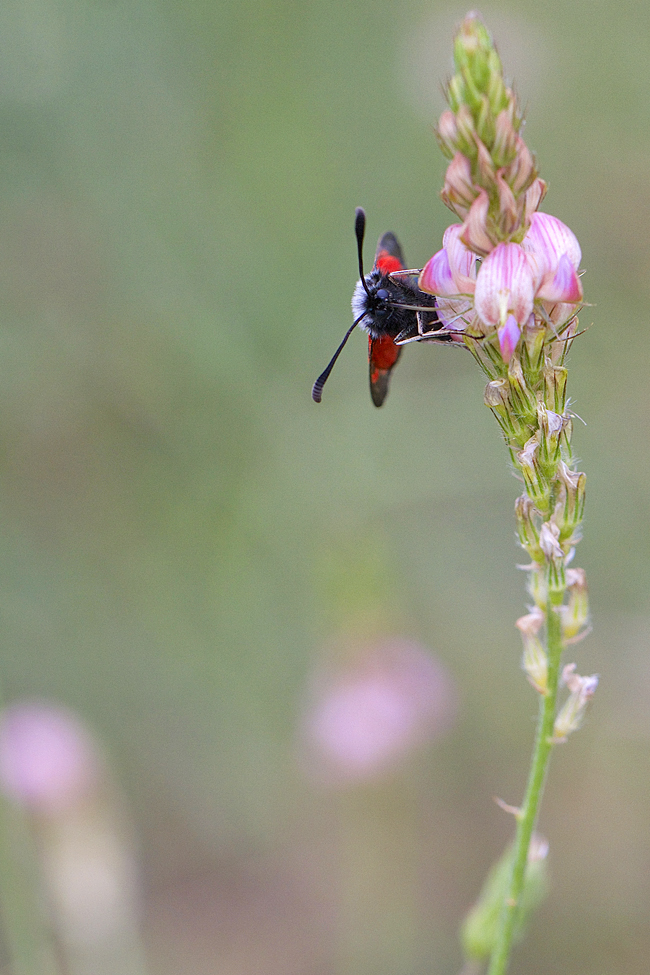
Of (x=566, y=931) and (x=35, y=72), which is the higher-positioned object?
(x=35, y=72)

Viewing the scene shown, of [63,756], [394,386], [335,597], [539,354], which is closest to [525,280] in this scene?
[539,354]

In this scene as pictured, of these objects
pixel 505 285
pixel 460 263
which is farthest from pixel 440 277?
pixel 505 285

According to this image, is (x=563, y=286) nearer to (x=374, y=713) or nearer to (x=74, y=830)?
(x=374, y=713)

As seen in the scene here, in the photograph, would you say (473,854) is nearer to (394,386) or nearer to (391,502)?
(391,502)

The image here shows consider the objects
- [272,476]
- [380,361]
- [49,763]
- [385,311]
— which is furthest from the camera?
[272,476]

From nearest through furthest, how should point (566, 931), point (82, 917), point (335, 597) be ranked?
1. point (82, 917)
2. point (335, 597)
3. point (566, 931)

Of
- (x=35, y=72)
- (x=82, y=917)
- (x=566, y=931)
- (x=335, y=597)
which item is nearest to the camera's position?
(x=82, y=917)

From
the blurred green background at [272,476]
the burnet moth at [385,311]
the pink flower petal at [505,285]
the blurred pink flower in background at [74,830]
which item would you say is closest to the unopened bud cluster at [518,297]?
the pink flower petal at [505,285]
